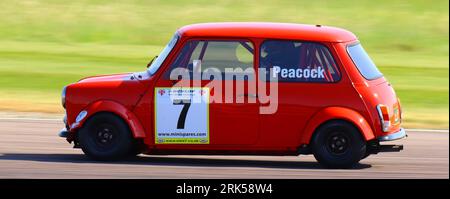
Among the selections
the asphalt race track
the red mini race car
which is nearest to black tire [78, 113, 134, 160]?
the red mini race car

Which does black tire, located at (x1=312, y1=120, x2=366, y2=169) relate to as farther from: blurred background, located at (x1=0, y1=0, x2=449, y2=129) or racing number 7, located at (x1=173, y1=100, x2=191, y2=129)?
blurred background, located at (x1=0, y1=0, x2=449, y2=129)

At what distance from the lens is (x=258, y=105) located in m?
9.89

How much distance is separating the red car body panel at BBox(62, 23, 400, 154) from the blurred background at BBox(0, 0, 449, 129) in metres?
4.84

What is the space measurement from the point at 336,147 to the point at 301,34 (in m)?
1.20

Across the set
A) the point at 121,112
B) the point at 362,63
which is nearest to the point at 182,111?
the point at 121,112

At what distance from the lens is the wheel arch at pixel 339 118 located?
9750mm

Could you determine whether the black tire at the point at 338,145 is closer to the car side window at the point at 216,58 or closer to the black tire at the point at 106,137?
the car side window at the point at 216,58

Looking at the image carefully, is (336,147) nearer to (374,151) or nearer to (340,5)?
(374,151)

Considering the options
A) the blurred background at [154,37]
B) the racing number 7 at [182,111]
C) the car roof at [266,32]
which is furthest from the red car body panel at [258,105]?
the blurred background at [154,37]

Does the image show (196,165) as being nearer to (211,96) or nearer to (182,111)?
(182,111)

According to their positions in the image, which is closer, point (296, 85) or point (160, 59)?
point (296, 85)

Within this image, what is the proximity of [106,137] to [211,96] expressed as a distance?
120 centimetres

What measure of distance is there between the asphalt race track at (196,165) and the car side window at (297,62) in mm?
961

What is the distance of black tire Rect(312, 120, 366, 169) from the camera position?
9.83 m
